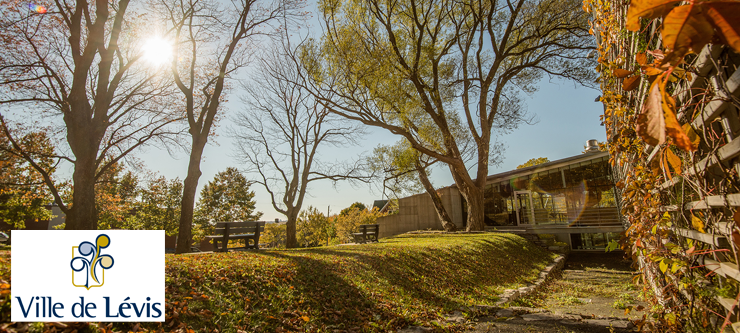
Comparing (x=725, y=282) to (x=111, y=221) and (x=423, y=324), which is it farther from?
(x=111, y=221)

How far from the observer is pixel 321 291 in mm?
4941

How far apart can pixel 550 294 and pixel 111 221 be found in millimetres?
29293

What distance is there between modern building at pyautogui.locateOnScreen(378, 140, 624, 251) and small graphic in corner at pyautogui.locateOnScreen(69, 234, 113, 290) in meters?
18.3

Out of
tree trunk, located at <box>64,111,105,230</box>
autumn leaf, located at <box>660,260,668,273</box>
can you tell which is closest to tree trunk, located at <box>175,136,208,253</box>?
tree trunk, located at <box>64,111,105,230</box>

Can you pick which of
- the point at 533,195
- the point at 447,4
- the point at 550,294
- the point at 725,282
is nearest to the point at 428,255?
the point at 550,294

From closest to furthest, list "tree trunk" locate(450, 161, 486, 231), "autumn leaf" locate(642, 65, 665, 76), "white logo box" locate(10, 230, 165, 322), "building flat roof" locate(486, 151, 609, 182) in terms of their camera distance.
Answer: "autumn leaf" locate(642, 65, 665, 76)
"white logo box" locate(10, 230, 165, 322)
"tree trunk" locate(450, 161, 486, 231)
"building flat roof" locate(486, 151, 609, 182)

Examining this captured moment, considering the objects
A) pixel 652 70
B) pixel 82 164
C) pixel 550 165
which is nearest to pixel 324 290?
pixel 652 70

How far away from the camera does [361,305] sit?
192 inches

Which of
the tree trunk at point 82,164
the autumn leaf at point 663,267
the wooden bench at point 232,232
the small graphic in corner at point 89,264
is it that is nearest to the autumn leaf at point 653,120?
the autumn leaf at point 663,267

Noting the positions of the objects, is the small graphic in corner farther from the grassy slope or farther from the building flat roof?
the building flat roof

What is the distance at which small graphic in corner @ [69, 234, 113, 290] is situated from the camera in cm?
340

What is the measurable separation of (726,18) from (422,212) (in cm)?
2300

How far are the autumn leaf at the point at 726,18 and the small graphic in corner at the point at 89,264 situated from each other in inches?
182

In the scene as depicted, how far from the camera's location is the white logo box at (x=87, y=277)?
2975 millimetres
